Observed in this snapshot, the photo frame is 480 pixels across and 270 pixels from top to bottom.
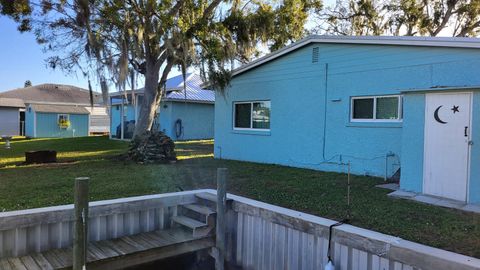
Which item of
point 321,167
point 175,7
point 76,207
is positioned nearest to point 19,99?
point 175,7

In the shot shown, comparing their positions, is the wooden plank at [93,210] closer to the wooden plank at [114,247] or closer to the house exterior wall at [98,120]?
the wooden plank at [114,247]

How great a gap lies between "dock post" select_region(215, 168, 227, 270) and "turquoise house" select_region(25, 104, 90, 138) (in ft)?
81.9

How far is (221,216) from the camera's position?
4.78 metres

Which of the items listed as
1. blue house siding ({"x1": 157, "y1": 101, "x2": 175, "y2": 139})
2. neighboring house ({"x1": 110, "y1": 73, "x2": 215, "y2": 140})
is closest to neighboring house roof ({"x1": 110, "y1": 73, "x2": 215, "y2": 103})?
neighboring house ({"x1": 110, "y1": 73, "x2": 215, "y2": 140})

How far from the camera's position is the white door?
19.4 feet

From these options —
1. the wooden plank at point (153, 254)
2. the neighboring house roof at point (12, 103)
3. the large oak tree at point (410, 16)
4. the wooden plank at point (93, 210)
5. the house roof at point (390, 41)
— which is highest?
the large oak tree at point (410, 16)

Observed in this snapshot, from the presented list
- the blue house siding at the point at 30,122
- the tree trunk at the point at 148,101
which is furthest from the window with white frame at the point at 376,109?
the blue house siding at the point at 30,122

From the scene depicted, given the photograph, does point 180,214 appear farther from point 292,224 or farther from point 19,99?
point 19,99

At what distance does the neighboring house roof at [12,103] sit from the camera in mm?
29047

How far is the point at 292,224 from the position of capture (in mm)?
4129

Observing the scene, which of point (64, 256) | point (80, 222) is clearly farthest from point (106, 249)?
point (80, 222)

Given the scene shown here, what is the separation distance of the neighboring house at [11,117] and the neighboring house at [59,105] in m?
0.08

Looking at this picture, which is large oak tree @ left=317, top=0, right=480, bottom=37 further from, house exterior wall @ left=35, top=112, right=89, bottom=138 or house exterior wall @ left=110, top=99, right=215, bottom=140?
house exterior wall @ left=35, top=112, right=89, bottom=138

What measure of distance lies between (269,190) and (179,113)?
48.5ft
